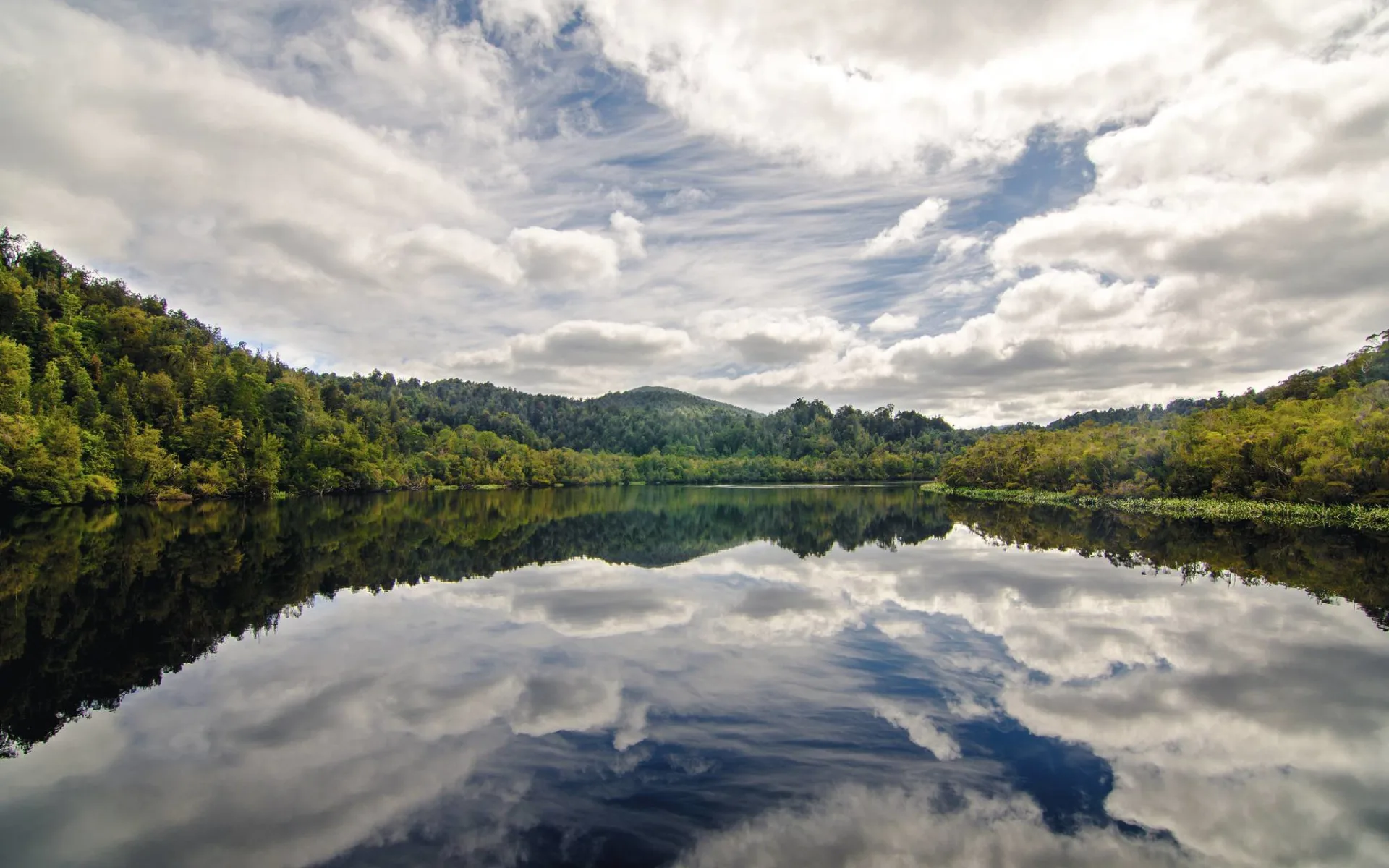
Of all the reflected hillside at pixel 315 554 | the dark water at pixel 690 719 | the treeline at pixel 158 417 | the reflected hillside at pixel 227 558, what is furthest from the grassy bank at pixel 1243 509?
the treeline at pixel 158 417

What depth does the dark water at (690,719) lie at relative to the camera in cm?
662

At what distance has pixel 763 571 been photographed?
976 inches

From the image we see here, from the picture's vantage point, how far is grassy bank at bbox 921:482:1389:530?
127ft

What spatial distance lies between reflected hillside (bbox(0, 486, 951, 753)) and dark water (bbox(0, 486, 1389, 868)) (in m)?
0.14

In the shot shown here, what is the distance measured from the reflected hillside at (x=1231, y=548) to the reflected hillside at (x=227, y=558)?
6652mm

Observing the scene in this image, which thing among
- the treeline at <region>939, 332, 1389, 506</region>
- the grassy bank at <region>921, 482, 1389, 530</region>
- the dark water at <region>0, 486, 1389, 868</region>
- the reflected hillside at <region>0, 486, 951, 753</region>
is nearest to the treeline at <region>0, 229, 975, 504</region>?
the reflected hillside at <region>0, 486, 951, 753</region>

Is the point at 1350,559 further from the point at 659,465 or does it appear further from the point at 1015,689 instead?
the point at 659,465

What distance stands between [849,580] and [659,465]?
527 feet

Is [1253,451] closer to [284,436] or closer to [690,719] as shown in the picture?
[690,719]

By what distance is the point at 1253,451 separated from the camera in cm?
4975

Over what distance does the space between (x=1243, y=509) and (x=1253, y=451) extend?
18.2ft

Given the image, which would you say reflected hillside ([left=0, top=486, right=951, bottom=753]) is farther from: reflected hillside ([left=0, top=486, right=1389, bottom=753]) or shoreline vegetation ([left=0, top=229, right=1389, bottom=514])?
shoreline vegetation ([left=0, top=229, right=1389, bottom=514])

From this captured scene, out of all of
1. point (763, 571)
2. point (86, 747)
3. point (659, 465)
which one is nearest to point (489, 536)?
point (763, 571)

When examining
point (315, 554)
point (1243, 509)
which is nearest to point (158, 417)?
point (315, 554)
